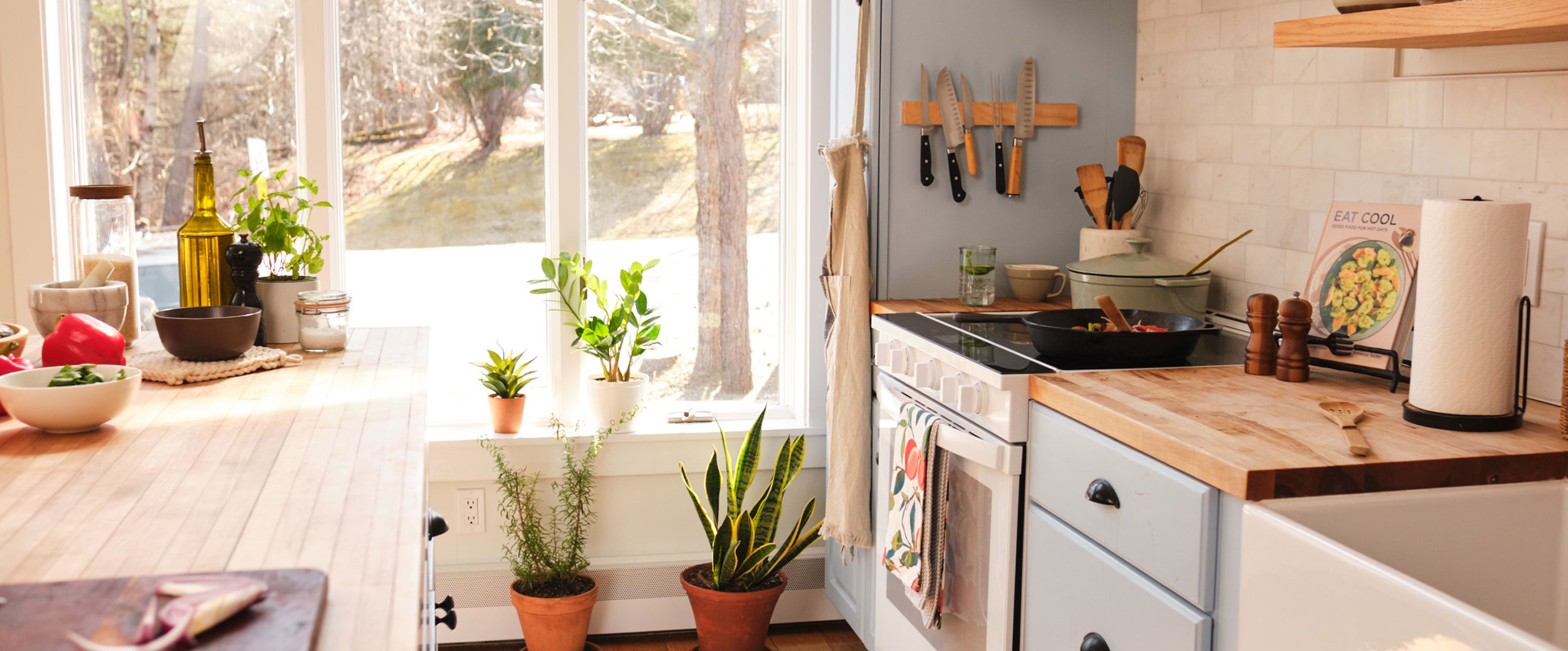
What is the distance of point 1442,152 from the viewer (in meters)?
2.06

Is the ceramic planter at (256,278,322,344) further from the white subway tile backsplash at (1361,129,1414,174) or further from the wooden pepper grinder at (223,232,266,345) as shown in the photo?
the white subway tile backsplash at (1361,129,1414,174)

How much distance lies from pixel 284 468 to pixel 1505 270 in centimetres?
158

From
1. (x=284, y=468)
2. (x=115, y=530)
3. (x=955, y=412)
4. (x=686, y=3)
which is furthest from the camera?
(x=686, y=3)

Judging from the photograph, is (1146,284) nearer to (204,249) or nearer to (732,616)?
(732,616)

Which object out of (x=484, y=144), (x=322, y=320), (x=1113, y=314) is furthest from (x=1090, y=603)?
(x=484, y=144)

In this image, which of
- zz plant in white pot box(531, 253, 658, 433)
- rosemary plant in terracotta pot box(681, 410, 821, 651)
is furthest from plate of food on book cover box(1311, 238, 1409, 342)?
zz plant in white pot box(531, 253, 658, 433)

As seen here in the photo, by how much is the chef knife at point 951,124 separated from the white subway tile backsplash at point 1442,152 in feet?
3.67

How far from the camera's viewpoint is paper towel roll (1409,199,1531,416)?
1544 mm

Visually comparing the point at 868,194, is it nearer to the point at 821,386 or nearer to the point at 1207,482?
the point at 821,386

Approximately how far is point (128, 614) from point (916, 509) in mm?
1658

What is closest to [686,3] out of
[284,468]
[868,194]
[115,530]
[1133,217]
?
[868,194]

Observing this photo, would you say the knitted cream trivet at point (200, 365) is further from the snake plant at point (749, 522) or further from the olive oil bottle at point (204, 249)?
the snake plant at point (749, 522)

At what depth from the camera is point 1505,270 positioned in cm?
155

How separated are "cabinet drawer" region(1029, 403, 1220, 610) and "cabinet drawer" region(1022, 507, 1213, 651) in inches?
0.9
